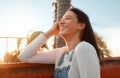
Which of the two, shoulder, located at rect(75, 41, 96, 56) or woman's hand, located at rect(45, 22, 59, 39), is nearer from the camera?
shoulder, located at rect(75, 41, 96, 56)

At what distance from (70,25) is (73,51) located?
272 mm

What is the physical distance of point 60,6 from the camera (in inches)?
291

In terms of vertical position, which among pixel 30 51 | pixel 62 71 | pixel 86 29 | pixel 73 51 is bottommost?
pixel 62 71

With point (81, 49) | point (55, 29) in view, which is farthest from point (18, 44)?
point (81, 49)

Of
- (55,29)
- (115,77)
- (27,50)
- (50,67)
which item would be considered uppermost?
(55,29)

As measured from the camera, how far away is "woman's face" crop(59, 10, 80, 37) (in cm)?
285

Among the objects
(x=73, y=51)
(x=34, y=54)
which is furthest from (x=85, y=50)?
(x=34, y=54)

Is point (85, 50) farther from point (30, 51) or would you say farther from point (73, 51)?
point (30, 51)

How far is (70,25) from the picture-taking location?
9.41 feet

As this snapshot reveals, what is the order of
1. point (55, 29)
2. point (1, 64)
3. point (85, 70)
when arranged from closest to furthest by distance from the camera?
point (85, 70), point (1, 64), point (55, 29)

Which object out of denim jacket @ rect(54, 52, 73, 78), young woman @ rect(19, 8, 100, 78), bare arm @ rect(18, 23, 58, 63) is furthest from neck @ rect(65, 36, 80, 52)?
bare arm @ rect(18, 23, 58, 63)

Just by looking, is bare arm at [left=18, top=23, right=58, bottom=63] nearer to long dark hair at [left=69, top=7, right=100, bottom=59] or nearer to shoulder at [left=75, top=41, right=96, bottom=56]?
long dark hair at [left=69, top=7, right=100, bottom=59]

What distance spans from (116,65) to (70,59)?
1725 mm

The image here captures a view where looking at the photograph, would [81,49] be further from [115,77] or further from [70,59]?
[115,77]
